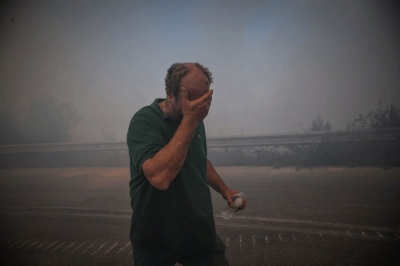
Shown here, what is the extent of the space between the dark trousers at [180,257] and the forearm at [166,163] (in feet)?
1.64

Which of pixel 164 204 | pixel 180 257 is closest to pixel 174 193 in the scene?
pixel 164 204

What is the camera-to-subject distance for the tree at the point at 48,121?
617 centimetres

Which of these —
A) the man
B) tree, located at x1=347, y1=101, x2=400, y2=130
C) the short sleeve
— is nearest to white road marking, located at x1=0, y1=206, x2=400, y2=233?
the man

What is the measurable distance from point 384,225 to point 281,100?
523 centimetres

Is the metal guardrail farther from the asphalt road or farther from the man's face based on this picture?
the man's face

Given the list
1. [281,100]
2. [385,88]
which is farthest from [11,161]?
[385,88]

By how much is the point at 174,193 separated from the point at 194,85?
61 centimetres

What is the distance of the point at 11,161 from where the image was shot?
6840 millimetres

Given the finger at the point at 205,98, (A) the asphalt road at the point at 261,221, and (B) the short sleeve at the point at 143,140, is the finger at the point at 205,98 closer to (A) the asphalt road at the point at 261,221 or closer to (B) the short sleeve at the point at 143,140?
(B) the short sleeve at the point at 143,140

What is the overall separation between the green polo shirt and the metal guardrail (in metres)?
4.77

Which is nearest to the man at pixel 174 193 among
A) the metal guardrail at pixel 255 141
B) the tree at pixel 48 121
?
the metal guardrail at pixel 255 141

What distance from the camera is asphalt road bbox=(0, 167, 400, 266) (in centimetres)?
242

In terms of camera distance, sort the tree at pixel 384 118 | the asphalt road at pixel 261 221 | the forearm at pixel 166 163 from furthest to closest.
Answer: the tree at pixel 384 118 → the asphalt road at pixel 261 221 → the forearm at pixel 166 163

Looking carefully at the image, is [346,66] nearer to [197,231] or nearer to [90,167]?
[197,231]
